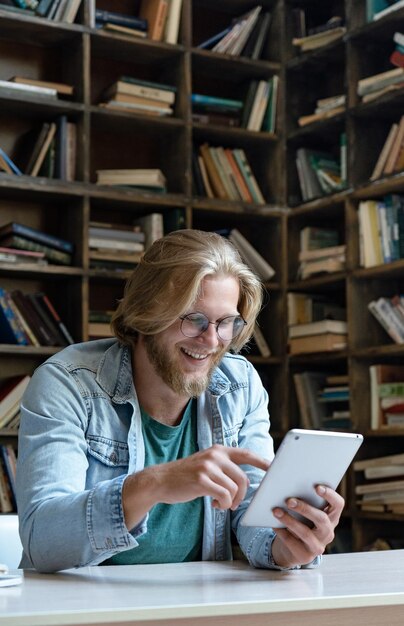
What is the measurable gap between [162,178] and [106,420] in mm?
2382

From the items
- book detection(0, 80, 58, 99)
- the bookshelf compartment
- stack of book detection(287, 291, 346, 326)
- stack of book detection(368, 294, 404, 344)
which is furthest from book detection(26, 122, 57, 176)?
stack of book detection(368, 294, 404, 344)

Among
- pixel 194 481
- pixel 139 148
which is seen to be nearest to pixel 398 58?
pixel 139 148

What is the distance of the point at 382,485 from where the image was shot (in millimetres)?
3740

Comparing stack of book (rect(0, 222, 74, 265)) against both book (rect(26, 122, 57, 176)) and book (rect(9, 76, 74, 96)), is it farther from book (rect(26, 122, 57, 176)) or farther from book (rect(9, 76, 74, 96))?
book (rect(9, 76, 74, 96))

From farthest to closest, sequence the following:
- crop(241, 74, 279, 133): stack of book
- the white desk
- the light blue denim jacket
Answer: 1. crop(241, 74, 279, 133): stack of book
2. the light blue denim jacket
3. the white desk

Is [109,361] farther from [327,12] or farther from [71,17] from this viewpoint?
[327,12]

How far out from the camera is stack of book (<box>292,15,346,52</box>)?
4111 mm

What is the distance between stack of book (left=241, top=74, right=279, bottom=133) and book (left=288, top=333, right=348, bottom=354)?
968 mm

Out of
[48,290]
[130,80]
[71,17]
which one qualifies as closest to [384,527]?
[48,290]

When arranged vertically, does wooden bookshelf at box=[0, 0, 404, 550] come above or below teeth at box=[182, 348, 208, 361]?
above

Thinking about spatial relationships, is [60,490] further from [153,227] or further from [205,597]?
[153,227]

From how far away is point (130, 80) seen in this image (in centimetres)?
404

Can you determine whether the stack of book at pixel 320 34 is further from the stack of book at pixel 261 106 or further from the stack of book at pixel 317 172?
the stack of book at pixel 317 172

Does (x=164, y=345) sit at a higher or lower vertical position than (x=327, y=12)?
lower
